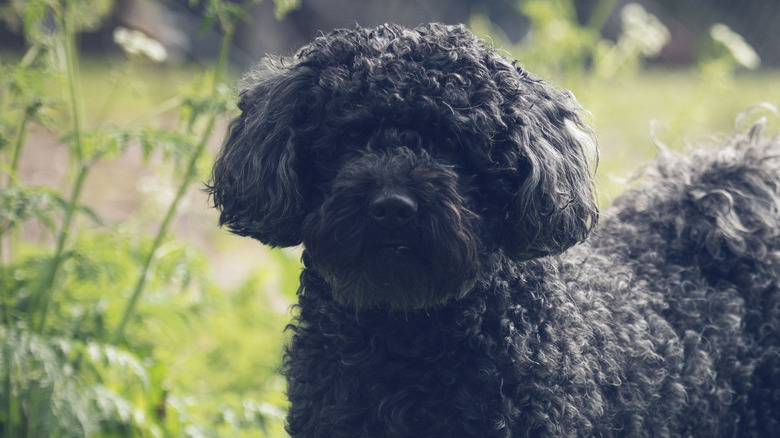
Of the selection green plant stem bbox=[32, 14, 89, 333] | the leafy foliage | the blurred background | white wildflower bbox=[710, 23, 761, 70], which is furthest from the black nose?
white wildflower bbox=[710, 23, 761, 70]

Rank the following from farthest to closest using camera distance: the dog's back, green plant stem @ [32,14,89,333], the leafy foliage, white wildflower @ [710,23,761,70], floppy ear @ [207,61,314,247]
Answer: white wildflower @ [710,23,761,70], green plant stem @ [32,14,89,333], the leafy foliage, the dog's back, floppy ear @ [207,61,314,247]

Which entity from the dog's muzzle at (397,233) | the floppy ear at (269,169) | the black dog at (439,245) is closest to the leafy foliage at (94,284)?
the floppy ear at (269,169)

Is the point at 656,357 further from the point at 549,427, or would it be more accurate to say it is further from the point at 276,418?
the point at 276,418

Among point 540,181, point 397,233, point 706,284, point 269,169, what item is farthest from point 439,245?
point 706,284

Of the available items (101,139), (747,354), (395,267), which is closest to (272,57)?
(101,139)

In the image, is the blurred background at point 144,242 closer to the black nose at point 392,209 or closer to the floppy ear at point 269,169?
the floppy ear at point 269,169

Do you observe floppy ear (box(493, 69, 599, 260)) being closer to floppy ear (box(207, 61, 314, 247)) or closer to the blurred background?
floppy ear (box(207, 61, 314, 247))

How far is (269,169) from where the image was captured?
2.78 meters

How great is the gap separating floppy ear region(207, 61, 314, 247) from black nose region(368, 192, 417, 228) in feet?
1.26

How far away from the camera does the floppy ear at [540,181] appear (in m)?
2.69

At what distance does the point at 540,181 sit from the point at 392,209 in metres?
0.53

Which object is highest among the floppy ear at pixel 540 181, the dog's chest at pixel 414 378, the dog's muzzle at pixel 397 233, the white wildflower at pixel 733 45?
the white wildflower at pixel 733 45

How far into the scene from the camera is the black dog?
102 inches

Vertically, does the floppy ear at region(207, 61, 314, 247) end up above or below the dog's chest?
Answer: above
